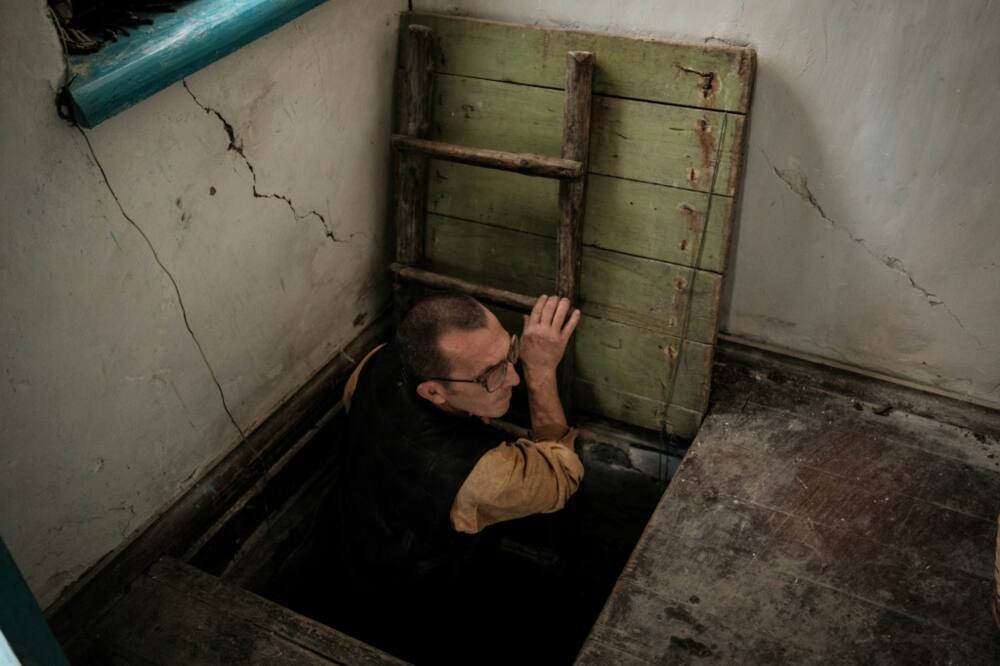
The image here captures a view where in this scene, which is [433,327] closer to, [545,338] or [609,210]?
[545,338]

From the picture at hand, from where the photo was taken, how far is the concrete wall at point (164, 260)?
5.16ft

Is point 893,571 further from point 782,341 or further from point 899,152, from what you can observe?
point 899,152

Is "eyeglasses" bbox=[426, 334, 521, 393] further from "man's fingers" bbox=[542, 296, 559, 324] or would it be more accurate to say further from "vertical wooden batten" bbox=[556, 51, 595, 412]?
"vertical wooden batten" bbox=[556, 51, 595, 412]

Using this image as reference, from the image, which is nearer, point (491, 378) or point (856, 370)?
point (491, 378)

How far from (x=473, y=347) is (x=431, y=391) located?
16 centimetres

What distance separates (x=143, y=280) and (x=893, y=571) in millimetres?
1870

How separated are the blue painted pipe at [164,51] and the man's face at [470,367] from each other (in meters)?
0.82

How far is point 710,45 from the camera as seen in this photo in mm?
2133

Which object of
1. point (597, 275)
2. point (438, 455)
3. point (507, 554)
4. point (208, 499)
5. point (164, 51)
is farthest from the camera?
point (507, 554)

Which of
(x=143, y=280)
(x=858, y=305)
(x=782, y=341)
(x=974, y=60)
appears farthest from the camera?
(x=782, y=341)

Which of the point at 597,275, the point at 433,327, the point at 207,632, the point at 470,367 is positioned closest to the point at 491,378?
the point at 470,367

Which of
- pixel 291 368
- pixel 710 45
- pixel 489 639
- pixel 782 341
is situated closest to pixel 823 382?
pixel 782 341

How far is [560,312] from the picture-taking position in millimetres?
2275

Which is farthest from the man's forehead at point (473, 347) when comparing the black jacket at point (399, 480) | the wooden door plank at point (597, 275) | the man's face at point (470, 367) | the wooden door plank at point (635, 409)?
the wooden door plank at point (635, 409)
